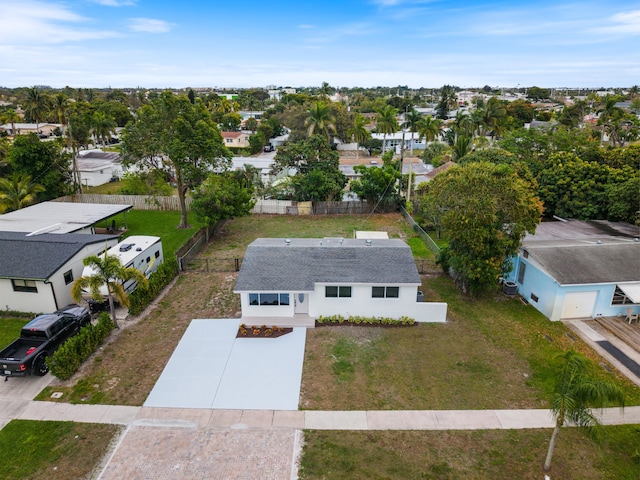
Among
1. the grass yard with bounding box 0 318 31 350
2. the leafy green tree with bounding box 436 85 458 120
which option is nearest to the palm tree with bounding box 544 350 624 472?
the grass yard with bounding box 0 318 31 350

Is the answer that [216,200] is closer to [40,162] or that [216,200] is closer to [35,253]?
[35,253]

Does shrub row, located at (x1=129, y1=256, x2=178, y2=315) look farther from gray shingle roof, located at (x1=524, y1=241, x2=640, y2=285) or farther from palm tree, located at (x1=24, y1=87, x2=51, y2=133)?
palm tree, located at (x1=24, y1=87, x2=51, y2=133)

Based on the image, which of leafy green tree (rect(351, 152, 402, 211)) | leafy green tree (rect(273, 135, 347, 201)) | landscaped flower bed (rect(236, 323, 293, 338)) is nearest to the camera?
landscaped flower bed (rect(236, 323, 293, 338))

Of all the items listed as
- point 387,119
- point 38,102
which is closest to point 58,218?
point 387,119

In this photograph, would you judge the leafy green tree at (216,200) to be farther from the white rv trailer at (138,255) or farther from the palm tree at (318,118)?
the palm tree at (318,118)

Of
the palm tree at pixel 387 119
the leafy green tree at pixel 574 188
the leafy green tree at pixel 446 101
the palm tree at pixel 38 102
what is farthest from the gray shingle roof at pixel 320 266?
the leafy green tree at pixel 446 101

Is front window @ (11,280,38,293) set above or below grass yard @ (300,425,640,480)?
above

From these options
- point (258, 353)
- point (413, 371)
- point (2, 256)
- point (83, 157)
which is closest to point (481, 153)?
point (413, 371)
